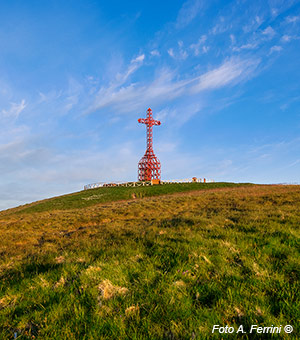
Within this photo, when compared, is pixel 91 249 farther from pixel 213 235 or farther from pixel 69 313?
pixel 213 235

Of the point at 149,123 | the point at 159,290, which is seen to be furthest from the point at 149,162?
the point at 159,290

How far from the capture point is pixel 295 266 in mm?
4508

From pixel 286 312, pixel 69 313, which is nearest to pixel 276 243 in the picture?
pixel 286 312

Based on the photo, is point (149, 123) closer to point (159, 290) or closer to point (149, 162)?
point (149, 162)

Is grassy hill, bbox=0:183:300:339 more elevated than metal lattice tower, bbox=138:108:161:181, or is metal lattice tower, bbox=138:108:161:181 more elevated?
metal lattice tower, bbox=138:108:161:181

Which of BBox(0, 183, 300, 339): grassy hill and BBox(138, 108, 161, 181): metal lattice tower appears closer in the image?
BBox(0, 183, 300, 339): grassy hill

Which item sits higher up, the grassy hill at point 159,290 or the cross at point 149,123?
the cross at point 149,123

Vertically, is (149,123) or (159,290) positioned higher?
(149,123)

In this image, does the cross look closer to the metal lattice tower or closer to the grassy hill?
the metal lattice tower

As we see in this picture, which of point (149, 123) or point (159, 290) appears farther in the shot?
point (149, 123)

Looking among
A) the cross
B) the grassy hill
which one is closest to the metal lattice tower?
the cross

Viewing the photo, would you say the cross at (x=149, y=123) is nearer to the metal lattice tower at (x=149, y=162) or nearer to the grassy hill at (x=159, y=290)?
the metal lattice tower at (x=149, y=162)

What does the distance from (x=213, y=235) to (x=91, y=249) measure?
168 inches

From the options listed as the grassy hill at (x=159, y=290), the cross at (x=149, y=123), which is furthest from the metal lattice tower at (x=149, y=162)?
the grassy hill at (x=159, y=290)
